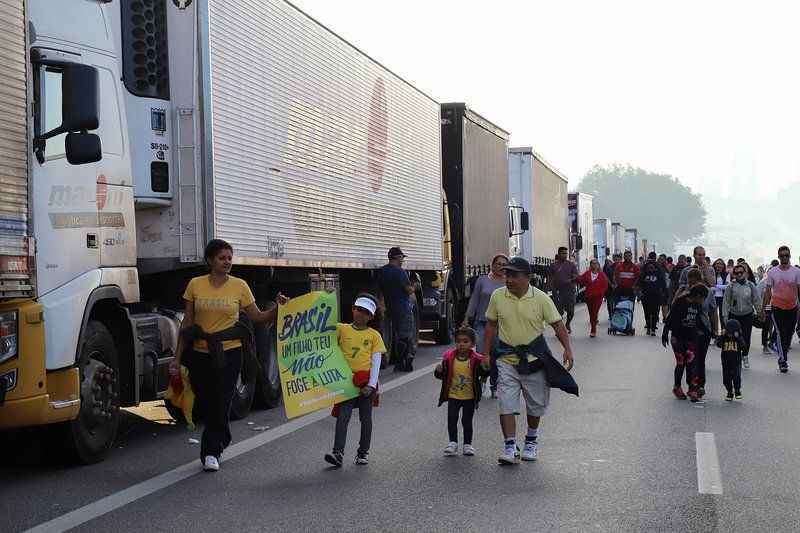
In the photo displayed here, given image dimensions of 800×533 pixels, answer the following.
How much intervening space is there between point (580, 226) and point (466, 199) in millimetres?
23823

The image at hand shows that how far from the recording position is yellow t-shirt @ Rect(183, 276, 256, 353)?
924 centimetres

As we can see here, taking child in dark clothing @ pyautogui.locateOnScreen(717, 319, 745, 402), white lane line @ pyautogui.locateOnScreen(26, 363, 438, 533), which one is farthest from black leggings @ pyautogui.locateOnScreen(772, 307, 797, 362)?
white lane line @ pyautogui.locateOnScreen(26, 363, 438, 533)

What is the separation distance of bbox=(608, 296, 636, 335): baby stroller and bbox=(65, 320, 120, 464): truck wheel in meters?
17.5

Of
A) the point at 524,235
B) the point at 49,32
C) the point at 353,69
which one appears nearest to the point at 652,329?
the point at 524,235

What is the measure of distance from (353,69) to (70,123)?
317 inches

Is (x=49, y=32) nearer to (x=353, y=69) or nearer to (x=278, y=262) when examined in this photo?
(x=278, y=262)

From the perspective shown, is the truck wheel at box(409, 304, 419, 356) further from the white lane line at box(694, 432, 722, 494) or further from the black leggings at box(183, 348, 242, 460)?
the black leggings at box(183, 348, 242, 460)

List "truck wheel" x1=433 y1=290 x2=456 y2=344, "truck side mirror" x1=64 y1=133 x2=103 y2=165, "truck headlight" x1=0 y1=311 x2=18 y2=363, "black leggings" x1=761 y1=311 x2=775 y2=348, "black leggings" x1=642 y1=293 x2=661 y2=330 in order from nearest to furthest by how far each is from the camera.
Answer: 1. "truck headlight" x1=0 y1=311 x2=18 y2=363
2. "truck side mirror" x1=64 y1=133 x2=103 y2=165
3. "black leggings" x1=761 y1=311 x2=775 y2=348
4. "truck wheel" x1=433 y1=290 x2=456 y2=344
5. "black leggings" x1=642 y1=293 x2=661 y2=330

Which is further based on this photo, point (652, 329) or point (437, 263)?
point (652, 329)

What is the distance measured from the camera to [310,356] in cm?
991

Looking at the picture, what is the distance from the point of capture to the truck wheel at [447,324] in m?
22.6

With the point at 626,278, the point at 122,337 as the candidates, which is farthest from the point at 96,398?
the point at 626,278

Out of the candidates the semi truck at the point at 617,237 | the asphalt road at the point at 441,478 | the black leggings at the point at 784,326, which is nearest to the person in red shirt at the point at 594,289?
the black leggings at the point at 784,326

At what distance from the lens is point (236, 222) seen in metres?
12.1
